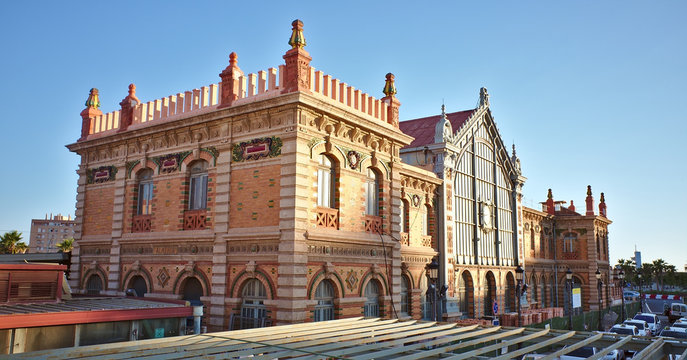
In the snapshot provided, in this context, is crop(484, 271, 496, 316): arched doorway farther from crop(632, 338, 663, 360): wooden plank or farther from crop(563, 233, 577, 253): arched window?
crop(632, 338, 663, 360): wooden plank

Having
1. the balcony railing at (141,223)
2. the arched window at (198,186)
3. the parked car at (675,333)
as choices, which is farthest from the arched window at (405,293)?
the parked car at (675,333)

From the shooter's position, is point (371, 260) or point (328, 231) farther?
point (371, 260)

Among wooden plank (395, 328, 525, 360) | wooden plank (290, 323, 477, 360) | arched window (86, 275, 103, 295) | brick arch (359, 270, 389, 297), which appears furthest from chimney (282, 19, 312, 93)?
arched window (86, 275, 103, 295)

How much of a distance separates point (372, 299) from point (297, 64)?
9795mm

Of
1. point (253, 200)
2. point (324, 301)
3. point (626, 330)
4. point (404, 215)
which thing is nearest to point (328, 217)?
point (253, 200)

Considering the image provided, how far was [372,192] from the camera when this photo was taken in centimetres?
2214

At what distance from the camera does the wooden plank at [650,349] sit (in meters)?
9.87

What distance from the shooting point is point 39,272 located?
1669 centimetres

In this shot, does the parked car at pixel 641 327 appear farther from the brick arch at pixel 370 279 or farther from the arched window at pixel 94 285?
the arched window at pixel 94 285

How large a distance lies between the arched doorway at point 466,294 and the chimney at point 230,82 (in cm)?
1896

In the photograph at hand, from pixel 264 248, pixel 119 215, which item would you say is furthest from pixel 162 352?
pixel 119 215

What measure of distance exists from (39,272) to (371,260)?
11560 mm

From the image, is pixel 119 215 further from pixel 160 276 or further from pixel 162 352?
pixel 162 352

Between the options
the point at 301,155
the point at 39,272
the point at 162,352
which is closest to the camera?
the point at 162,352
